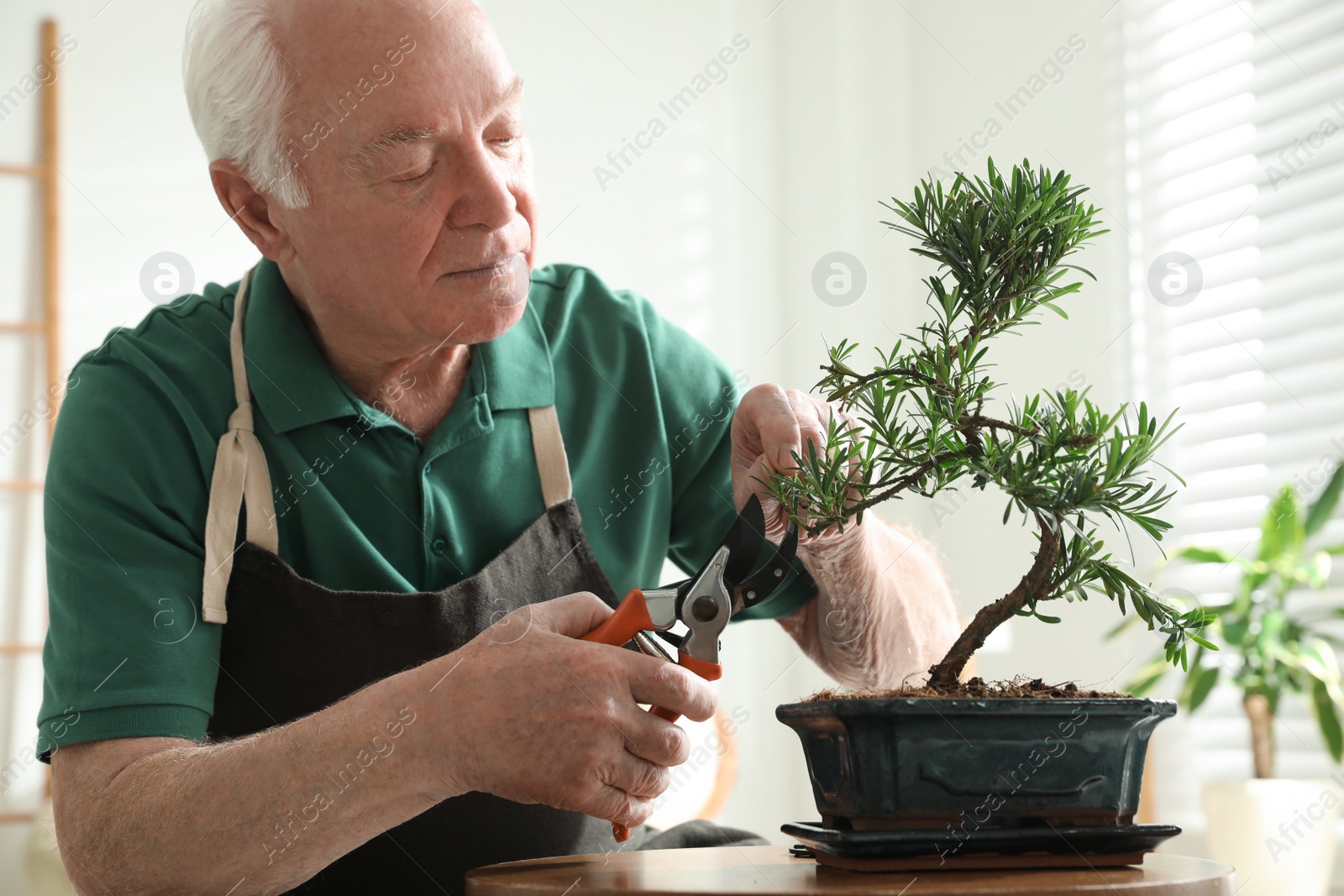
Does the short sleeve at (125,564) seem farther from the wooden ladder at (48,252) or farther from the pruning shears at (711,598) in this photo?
the wooden ladder at (48,252)

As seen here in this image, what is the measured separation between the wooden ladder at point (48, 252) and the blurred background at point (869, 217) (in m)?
0.01

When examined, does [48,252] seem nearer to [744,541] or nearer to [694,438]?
[694,438]

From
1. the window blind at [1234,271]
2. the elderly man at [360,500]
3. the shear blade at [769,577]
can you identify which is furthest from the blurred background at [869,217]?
the shear blade at [769,577]

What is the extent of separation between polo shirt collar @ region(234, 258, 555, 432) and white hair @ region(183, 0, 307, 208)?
128 millimetres

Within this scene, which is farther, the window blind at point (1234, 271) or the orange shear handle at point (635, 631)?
the window blind at point (1234, 271)

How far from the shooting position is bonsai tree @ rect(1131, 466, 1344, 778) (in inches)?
81.3

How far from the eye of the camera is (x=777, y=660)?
317 cm

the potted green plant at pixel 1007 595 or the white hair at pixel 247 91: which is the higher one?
the white hair at pixel 247 91

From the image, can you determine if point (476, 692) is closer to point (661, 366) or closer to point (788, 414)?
point (788, 414)

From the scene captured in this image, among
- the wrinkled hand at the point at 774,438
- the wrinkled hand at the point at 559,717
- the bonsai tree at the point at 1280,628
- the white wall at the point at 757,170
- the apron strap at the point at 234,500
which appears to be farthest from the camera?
the white wall at the point at 757,170

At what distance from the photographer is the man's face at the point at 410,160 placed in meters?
→ 1.11

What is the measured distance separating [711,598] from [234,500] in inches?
21.8

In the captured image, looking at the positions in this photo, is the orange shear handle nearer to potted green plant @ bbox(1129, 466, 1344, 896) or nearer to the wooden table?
the wooden table

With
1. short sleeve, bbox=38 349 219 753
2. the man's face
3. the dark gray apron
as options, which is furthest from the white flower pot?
short sleeve, bbox=38 349 219 753
